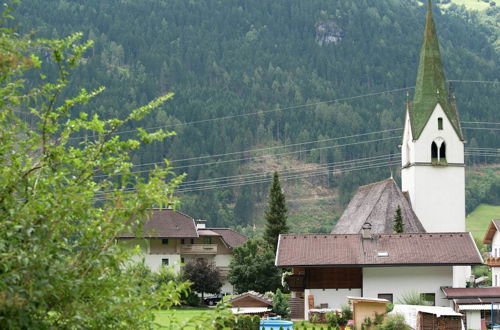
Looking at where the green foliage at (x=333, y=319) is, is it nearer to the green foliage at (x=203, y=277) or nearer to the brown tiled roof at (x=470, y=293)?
the brown tiled roof at (x=470, y=293)

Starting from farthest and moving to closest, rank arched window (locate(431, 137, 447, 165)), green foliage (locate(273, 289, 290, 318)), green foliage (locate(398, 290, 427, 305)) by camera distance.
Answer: arched window (locate(431, 137, 447, 165)) < green foliage (locate(273, 289, 290, 318)) < green foliage (locate(398, 290, 427, 305))

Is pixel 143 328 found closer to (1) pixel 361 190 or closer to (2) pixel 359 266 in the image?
(2) pixel 359 266

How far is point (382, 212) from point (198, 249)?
24.1 m

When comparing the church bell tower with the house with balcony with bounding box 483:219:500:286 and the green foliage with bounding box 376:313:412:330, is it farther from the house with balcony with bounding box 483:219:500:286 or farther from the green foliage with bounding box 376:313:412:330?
the green foliage with bounding box 376:313:412:330

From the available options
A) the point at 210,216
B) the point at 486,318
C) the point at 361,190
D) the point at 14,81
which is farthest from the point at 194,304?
the point at 210,216

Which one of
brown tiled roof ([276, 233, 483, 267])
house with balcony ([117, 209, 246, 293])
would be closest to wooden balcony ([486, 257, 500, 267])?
brown tiled roof ([276, 233, 483, 267])

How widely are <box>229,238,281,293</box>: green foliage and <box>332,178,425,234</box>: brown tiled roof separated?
6.15m

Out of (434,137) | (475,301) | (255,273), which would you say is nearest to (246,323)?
(475,301)

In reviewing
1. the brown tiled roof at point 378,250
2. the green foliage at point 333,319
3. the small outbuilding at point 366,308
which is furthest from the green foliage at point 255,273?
the small outbuilding at point 366,308

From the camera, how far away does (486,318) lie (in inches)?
2039

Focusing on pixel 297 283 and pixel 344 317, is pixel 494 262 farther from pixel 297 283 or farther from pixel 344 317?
pixel 344 317

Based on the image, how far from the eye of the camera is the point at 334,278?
56.5m

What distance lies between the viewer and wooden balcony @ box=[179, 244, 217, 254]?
91.2 meters

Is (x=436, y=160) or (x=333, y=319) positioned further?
(x=436, y=160)
